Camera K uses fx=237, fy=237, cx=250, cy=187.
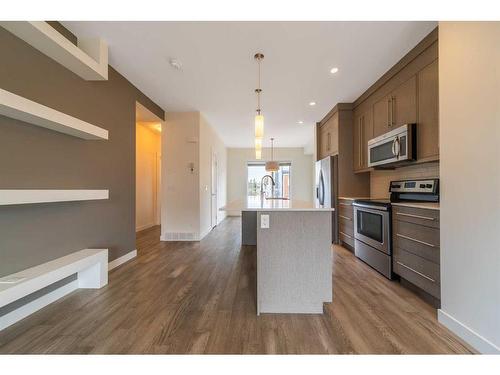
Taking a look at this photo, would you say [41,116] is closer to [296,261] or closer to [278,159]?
[296,261]

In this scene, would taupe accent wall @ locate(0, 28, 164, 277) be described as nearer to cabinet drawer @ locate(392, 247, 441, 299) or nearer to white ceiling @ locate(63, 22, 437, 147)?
white ceiling @ locate(63, 22, 437, 147)

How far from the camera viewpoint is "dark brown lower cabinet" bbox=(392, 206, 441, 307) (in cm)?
205

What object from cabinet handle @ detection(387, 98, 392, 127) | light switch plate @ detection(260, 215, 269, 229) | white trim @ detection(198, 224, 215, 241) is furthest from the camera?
white trim @ detection(198, 224, 215, 241)

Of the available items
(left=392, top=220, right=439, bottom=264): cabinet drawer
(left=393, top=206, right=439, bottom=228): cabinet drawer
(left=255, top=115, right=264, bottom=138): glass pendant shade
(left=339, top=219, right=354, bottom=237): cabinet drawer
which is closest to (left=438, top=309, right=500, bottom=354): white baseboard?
(left=392, top=220, right=439, bottom=264): cabinet drawer

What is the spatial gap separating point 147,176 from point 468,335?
6.43m

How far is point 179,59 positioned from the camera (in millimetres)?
2852

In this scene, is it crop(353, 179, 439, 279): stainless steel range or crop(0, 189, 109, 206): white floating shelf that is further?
crop(353, 179, 439, 279): stainless steel range

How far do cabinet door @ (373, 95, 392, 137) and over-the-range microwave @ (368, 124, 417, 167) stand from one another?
157 mm

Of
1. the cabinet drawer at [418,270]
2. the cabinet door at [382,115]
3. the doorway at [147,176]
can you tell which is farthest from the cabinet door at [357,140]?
the doorway at [147,176]

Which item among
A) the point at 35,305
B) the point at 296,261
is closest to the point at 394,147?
the point at 296,261

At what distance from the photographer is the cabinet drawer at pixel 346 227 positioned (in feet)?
12.5

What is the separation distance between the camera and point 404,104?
2.93 m

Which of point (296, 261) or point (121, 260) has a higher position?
point (296, 261)
